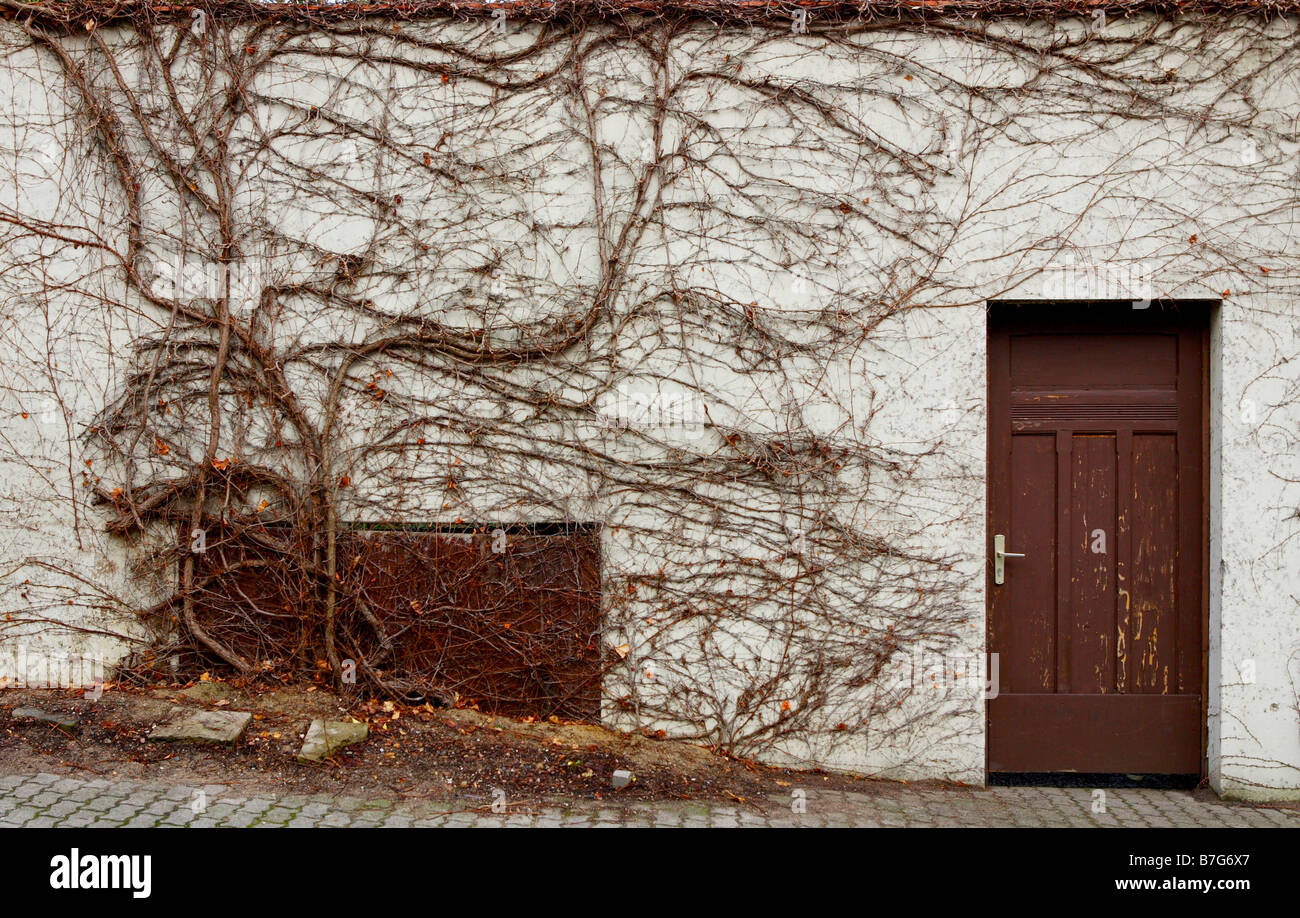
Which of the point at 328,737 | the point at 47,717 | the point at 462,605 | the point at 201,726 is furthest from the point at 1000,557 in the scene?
the point at 47,717

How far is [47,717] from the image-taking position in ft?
16.3

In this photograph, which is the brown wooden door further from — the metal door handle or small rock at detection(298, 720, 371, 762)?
small rock at detection(298, 720, 371, 762)

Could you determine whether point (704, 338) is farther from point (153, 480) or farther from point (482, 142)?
point (153, 480)

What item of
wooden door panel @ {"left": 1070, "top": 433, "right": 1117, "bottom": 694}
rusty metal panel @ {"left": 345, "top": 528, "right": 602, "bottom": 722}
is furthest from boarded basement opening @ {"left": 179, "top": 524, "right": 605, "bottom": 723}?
wooden door panel @ {"left": 1070, "top": 433, "right": 1117, "bottom": 694}

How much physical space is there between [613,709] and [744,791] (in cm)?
83

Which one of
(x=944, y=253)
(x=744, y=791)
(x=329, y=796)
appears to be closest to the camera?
(x=329, y=796)

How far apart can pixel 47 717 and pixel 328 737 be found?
4.69ft

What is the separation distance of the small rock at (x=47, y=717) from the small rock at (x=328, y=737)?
116 cm

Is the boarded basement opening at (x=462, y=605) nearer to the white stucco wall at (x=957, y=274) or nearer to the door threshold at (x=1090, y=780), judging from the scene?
the white stucco wall at (x=957, y=274)

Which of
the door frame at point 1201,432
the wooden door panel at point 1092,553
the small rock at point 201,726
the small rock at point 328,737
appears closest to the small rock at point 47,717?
the small rock at point 201,726

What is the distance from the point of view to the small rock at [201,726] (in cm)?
483

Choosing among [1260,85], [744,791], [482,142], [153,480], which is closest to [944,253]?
[1260,85]

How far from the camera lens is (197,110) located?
5449 millimetres

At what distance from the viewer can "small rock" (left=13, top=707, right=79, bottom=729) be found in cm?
492
